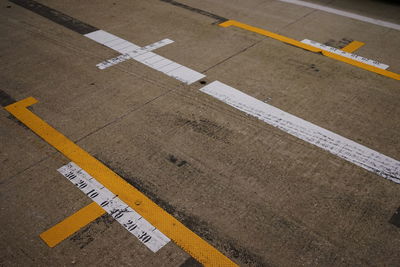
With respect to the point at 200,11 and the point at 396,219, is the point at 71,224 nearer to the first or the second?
the point at 396,219

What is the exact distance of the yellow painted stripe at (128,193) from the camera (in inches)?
110

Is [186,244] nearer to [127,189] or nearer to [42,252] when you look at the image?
[127,189]

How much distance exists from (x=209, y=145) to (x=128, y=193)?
3.38 feet

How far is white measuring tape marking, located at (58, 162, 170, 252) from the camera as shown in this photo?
2.87 meters

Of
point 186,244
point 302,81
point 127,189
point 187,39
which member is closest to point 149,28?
point 187,39

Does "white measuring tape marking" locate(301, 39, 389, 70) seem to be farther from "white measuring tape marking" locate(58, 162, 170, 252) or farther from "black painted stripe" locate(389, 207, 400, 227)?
"white measuring tape marking" locate(58, 162, 170, 252)

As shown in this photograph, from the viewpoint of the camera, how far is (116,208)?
311 centimetres

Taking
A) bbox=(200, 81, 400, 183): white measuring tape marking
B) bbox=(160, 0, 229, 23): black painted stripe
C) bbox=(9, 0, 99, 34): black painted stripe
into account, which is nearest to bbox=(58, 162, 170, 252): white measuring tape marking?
bbox=(200, 81, 400, 183): white measuring tape marking

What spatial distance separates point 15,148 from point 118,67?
1984mm

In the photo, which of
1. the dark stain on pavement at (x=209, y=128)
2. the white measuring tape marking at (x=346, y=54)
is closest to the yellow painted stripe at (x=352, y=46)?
the white measuring tape marking at (x=346, y=54)

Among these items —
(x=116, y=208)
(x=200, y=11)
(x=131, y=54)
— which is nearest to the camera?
(x=116, y=208)

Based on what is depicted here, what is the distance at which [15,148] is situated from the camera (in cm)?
372

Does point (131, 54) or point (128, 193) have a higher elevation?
point (131, 54)

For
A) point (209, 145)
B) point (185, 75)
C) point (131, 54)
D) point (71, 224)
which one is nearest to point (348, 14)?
point (185, 75)
